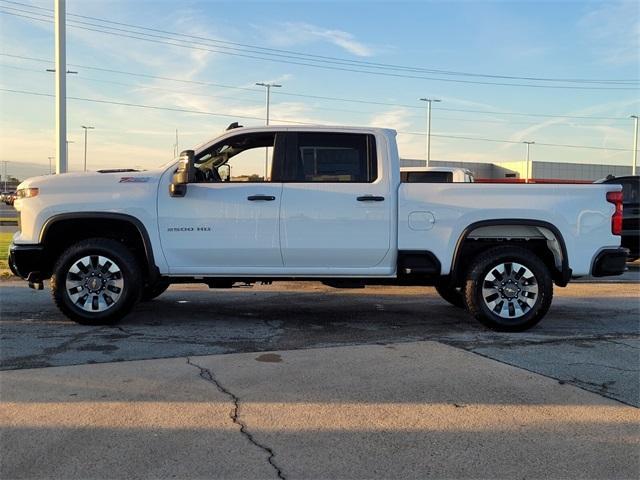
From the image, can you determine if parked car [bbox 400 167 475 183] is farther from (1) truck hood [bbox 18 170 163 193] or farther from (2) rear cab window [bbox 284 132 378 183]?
(1) truck hood [bbox 18 170 163 193]

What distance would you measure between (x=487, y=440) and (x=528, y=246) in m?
3.66

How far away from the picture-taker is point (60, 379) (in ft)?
15.3

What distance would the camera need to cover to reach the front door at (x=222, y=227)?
639 cm

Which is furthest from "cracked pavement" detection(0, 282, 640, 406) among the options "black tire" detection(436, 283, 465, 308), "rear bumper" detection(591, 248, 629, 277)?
"rear bumper" detection(591, 248, 629, 277)

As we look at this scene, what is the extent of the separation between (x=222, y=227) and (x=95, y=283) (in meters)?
1.53

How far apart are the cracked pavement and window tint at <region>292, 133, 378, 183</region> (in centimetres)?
171

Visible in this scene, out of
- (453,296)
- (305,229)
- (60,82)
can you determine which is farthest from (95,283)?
(60,82)

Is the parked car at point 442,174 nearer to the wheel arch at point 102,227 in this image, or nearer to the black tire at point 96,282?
the wheel arch at point 102,227

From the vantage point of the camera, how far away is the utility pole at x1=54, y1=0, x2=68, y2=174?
1341cm

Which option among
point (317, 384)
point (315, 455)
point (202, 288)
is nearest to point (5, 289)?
point (202, 288)

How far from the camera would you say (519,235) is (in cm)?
668

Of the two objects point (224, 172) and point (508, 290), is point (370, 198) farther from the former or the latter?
point (508, 290)

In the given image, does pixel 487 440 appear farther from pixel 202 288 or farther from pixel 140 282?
pixel 202 288

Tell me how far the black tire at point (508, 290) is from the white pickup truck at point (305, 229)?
0.5 inches
